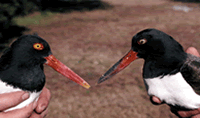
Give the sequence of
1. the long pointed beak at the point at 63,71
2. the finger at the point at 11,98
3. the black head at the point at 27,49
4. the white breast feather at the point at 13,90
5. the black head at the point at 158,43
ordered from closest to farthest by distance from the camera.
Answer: the finger at the point at 11,98 → the white breast feather at the point at 13,90 → the black head at the point at 27,49 → the black head at the point at 158,43 → the long pointed beak at the point at 63,71

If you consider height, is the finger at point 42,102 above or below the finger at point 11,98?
below

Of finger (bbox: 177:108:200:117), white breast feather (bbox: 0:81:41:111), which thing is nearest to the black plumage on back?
finger (bbox: 177:108:200:117)

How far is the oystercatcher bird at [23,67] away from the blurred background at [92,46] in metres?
2.78

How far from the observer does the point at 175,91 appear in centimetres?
270

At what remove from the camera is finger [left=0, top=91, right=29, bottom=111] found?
2.18m

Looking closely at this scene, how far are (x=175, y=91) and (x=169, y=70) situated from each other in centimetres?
35

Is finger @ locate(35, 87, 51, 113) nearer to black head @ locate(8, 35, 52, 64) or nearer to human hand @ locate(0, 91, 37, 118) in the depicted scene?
human hand @ locate(0, 91, 37, 118)

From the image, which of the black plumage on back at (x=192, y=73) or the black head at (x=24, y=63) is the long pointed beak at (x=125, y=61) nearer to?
the black plumage on back at (x=192, y=73)

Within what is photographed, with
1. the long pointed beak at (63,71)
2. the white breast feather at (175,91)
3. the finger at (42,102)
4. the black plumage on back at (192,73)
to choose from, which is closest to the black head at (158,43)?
the black plumage on back at (192,73)

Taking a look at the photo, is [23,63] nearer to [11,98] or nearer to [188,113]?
[11,98]

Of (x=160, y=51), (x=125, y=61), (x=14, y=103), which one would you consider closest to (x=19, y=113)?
(x=14, y=103)

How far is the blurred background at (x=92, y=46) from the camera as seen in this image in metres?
5.32

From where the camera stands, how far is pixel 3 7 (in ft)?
27.6

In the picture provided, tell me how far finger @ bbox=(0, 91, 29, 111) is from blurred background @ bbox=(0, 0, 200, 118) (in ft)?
9.52
